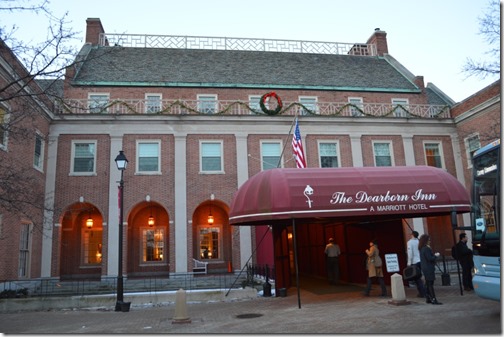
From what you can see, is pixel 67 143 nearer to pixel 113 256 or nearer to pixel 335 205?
pixel 113 256

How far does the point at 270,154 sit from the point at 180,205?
19.0ft

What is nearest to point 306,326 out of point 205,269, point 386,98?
point 205,269

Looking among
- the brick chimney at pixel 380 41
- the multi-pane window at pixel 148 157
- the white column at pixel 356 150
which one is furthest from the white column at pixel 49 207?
the brick chimney at pixel 380 41

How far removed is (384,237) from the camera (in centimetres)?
1579

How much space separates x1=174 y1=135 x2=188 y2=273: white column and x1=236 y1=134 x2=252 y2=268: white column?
2918 mm

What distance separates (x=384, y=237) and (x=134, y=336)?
10.1 meters

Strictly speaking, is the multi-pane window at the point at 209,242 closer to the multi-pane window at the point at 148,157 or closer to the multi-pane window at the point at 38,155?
the multi-pane window at the point at 148,157

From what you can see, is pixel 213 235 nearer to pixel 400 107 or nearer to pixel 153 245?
pixel 153 245

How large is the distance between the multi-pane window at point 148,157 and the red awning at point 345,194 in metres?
10.0

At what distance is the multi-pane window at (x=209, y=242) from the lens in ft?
80.7

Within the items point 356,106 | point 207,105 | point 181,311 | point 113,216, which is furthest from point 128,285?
point 356,106

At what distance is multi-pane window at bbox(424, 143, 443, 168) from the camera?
84.9ft

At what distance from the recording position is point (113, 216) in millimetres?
21750

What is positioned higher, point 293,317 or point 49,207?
point 49,207
